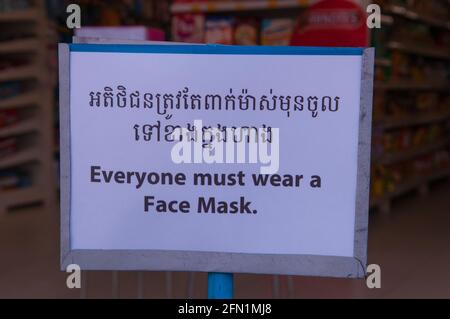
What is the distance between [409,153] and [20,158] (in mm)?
3633

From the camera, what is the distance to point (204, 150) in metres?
1.66

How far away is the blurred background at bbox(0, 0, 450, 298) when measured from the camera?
386cm

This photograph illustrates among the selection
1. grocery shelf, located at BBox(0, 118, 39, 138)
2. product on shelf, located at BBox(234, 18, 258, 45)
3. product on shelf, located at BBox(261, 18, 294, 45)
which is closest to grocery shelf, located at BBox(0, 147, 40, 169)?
grocery shelf, located at BBox(0, 118, 39, 138)

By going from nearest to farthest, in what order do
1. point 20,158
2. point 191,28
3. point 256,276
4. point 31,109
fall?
point 256,276, point 191,28, point 20,158, point 31,109

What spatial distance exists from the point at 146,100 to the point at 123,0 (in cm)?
549

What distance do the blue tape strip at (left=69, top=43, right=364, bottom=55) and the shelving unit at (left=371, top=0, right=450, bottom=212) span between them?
13.6 feet

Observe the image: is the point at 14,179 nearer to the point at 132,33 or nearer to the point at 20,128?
the point at 20,128

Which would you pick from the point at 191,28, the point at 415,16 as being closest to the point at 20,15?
the point at 191,28

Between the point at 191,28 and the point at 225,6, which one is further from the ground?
the point at 225,6

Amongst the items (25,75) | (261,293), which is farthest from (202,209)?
(25,75)

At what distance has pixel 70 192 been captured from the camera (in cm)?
167

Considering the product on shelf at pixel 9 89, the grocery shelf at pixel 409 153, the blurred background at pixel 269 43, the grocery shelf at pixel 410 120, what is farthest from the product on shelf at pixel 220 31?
the product on shelf at pixel 9 89

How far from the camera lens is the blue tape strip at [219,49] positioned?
5.34 feet

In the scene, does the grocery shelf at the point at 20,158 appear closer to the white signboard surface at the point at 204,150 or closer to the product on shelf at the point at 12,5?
the product on shelf at the point at 12,5
